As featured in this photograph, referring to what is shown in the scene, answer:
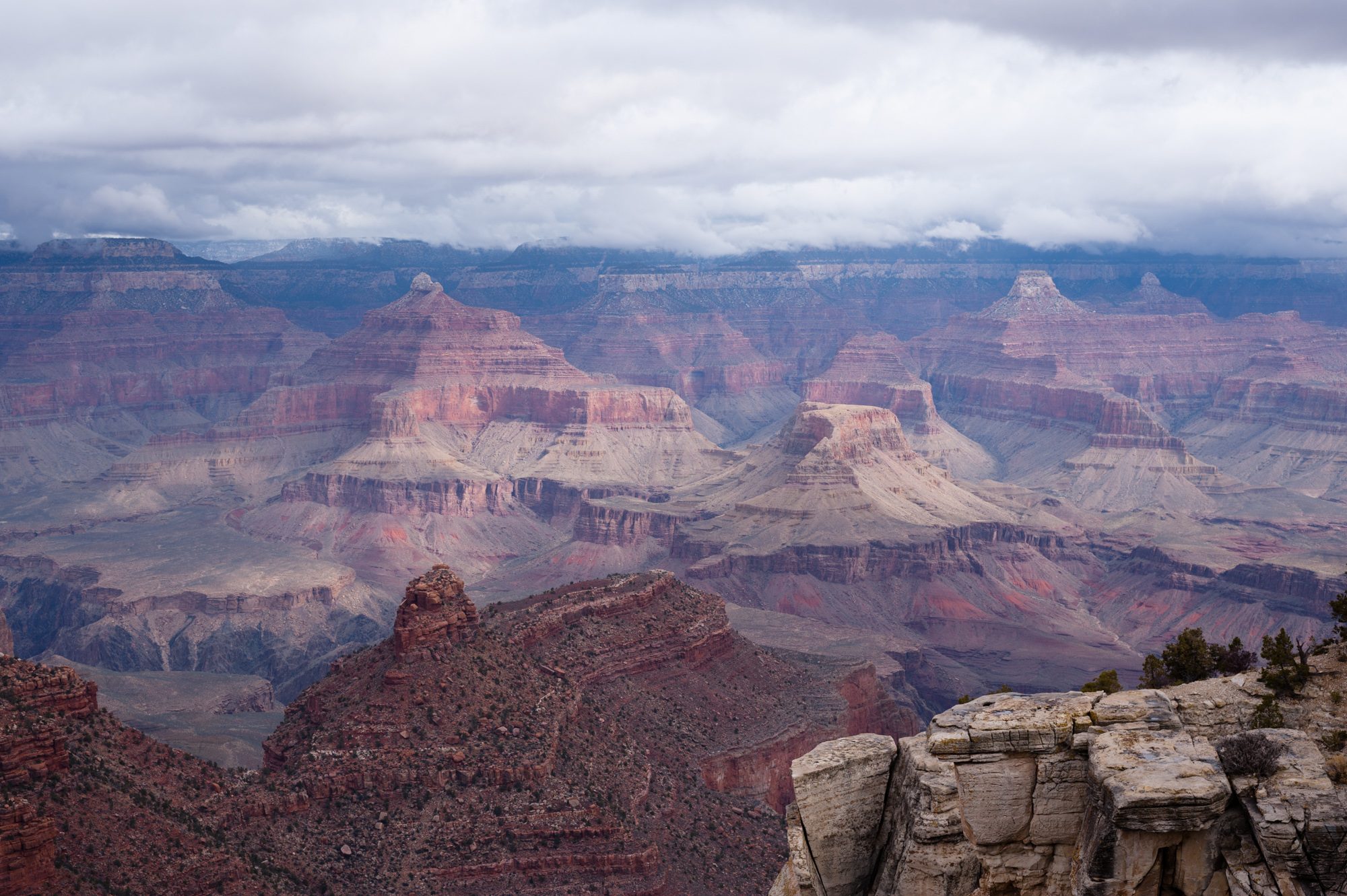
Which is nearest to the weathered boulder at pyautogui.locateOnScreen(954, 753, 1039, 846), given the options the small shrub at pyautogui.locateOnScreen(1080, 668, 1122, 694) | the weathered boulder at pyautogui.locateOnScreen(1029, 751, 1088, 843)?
the weathered boulder at pyautogui.locateOnScreen(1029, 751, 1088, 843)

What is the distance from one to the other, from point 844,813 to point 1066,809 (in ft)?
14.2

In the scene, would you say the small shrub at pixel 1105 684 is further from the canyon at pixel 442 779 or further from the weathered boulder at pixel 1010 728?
the canyon at pixel 442 779

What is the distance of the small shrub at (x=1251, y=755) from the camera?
80.0 feet

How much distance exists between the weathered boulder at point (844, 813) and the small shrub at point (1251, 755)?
6346mm

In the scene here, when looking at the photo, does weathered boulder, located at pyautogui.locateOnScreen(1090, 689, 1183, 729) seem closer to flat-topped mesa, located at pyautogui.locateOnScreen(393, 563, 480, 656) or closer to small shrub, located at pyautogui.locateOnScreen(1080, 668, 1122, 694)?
small shrub, located at pyautogui.locateOnScreen(1080, 668, 1122, 694)

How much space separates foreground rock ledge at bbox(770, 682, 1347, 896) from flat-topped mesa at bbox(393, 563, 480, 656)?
43899 millimetres

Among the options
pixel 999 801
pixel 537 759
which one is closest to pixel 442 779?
pixel 537 759

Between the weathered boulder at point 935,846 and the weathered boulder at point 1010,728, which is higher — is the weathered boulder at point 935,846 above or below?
below

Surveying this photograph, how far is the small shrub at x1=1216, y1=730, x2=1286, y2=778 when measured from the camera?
960 inches

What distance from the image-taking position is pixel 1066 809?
26.1 meters

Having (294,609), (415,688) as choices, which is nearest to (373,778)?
(415,688)

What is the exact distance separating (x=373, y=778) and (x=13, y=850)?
19.1 metres

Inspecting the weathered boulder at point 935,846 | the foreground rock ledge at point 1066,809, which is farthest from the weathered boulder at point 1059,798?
the weathered boulder at point 935,846

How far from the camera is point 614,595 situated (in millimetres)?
93250
